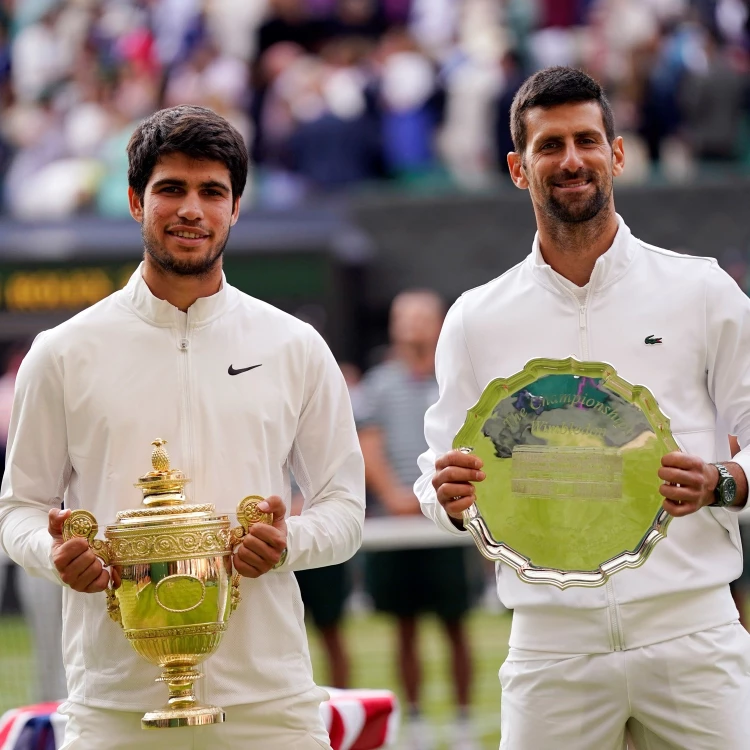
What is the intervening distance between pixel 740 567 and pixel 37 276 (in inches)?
389

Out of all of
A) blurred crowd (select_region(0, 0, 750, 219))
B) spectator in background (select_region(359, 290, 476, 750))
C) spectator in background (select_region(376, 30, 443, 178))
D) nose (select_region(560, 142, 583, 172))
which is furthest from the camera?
spectator in background (select_region(376, 30, 443, 178))

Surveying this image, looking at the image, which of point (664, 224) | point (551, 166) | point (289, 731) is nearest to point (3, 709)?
point (289, 731)

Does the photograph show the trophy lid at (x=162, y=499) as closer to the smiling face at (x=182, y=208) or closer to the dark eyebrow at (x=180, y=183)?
the smiling face at (x=182, y=208)

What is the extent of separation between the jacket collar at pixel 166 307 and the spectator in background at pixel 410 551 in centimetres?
368

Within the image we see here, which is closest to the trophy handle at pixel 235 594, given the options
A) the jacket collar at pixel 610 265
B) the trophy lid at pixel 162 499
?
the trophy lid at pixel 162 499

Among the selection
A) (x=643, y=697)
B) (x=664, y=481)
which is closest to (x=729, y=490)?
(x=664, y=481)

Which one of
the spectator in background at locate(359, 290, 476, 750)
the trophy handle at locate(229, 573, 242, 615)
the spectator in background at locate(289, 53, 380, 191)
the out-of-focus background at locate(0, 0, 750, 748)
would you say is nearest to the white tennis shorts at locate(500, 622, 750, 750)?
the trophy handle at locate(229, 573, 242, 615)

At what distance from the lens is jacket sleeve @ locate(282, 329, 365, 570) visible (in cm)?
337

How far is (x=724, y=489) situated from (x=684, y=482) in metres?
0.12

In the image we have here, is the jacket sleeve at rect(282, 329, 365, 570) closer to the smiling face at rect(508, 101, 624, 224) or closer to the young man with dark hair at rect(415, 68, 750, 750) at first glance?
the young man with dark hair at rect(415, 68, 750, 750)

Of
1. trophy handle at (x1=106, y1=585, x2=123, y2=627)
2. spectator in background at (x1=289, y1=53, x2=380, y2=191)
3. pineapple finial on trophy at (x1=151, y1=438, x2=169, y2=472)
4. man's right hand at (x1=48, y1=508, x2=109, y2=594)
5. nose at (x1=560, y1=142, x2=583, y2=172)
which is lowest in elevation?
trophy handle at (x1=106, y1=585, x2=123, y2=627)

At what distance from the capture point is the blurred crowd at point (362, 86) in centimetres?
1330

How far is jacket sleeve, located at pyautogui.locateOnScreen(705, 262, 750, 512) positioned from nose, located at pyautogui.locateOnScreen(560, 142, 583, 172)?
1.23 feet

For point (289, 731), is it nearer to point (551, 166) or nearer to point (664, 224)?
point (551, 166)
